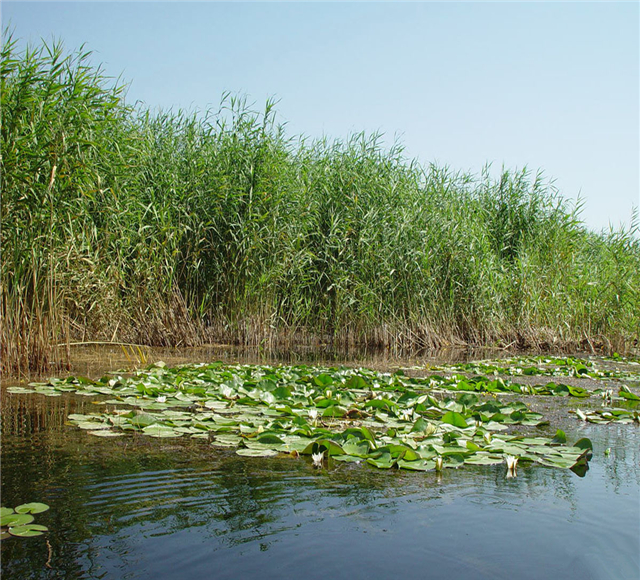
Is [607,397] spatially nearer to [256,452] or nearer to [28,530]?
[256,452]

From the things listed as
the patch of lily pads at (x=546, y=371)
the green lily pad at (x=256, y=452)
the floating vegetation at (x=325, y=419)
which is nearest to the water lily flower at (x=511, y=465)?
the floating vegetation at (x=325, y=419)

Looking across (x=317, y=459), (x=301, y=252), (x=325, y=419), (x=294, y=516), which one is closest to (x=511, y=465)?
(x=317, y=459)

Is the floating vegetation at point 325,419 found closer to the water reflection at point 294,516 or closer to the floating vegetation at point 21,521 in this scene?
the water reflection at point 294,516

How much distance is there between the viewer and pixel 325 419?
3.47m

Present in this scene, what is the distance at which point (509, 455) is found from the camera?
2.73 m

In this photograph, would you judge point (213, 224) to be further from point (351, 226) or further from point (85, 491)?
point (85, 491)

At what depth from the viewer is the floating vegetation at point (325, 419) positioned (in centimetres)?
267

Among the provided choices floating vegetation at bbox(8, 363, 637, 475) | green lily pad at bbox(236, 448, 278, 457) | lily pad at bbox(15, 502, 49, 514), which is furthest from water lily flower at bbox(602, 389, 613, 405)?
lily pad at bbox(15, 502, 49, 514)

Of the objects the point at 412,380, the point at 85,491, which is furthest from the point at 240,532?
the point at 412,380

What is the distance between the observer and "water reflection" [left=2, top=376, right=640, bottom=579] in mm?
1623

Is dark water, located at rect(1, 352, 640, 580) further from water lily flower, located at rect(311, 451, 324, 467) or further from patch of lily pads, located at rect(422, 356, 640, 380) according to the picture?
patch of lily pads, located at rect(422, 356, 640, 380)

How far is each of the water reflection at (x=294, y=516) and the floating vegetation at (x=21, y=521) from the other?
4cm

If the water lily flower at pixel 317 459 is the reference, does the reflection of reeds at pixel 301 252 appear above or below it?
above

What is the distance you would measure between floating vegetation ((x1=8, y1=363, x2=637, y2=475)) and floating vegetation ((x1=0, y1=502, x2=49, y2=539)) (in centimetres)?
93
